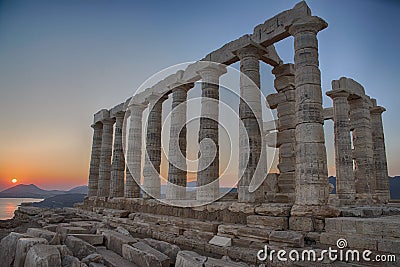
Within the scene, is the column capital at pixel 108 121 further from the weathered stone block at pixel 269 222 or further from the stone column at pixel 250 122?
the weathered stone block at pixel 269 222

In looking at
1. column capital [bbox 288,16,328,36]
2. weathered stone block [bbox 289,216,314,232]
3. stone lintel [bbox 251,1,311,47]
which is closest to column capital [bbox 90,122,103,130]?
stone lintel [bbox 251,1,311,47]

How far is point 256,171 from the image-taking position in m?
12.8

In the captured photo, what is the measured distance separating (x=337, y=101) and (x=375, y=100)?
5315 millimetres

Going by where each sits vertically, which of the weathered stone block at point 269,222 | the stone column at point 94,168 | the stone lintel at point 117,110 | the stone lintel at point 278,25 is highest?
the stone lintel at point 278,25

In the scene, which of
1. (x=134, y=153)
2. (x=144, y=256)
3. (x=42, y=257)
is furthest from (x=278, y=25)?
(x=134, y=153)

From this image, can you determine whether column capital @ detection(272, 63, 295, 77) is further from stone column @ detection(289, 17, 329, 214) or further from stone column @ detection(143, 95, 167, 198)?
stone column @ detection(143, 95, 167, 198)

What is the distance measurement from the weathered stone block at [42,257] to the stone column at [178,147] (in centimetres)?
1023

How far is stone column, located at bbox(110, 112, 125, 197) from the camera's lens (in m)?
22.3

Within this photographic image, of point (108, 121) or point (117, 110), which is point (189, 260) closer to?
point (117, 110)

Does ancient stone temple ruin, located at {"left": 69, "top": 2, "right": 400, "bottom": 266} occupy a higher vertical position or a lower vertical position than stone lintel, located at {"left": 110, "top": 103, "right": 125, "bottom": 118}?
lower

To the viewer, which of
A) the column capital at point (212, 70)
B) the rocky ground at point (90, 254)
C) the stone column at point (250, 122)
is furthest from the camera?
the column capital at point (212, 70)

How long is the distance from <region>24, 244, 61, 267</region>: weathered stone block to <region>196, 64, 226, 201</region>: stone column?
28.3ft

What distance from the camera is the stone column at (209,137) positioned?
14.4 m

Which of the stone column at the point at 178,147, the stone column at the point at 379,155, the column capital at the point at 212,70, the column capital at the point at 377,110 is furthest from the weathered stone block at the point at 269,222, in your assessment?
the column capital at the point at 377,110
